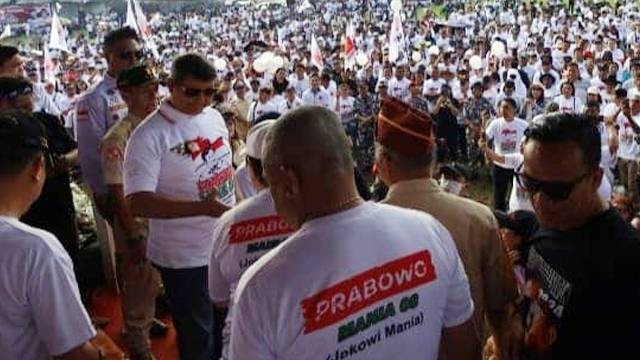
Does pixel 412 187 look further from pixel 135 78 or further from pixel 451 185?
pixel 451 185

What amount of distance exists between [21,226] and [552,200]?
1.34 m

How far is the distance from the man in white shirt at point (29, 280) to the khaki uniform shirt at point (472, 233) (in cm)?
97

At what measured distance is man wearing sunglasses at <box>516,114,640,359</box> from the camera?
1.83 meters

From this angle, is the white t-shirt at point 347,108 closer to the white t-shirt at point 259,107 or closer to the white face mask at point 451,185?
the white t-shirt at point 259,107

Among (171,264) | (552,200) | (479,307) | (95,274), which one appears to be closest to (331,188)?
(552,200)

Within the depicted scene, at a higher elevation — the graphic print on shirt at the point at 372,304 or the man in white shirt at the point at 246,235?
the graphic print on shirt at the point at 372,304

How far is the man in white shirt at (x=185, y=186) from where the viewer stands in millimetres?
3150

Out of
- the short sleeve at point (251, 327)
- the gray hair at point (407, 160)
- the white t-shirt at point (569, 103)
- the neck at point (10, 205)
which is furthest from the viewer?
the white t-shirt at point (569, 103)

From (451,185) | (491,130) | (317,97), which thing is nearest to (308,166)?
(451,185)

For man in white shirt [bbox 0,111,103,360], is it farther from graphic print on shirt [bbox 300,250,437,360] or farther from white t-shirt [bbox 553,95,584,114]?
white t-shirt [bbox 553,95,584,114]

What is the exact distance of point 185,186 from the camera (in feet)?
10.7

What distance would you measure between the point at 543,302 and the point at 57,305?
3.97 ft

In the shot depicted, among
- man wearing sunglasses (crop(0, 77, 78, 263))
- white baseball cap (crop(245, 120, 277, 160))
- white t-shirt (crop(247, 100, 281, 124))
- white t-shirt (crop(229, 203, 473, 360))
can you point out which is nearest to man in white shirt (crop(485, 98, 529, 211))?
white t-shirt (crop(247, 100, 281, 124))

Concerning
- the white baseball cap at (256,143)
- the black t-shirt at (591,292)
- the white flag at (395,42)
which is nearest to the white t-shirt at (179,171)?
the white baseball cap at (256,143)
